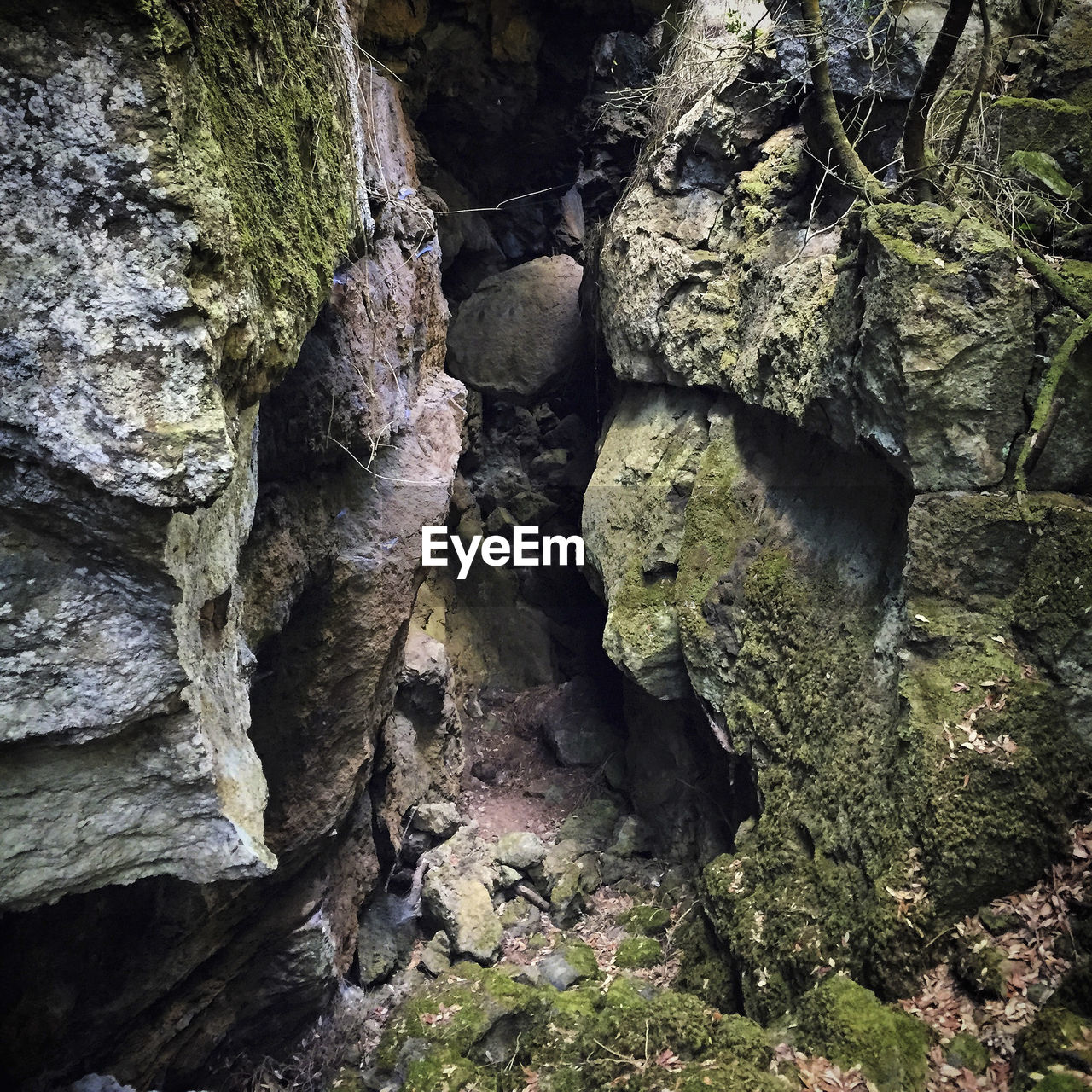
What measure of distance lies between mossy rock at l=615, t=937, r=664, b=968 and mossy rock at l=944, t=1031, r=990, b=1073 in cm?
242

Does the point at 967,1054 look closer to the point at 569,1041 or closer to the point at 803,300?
the point at 569,1041

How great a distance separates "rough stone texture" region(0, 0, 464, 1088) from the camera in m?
1.98

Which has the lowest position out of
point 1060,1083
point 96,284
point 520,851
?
point 520,851

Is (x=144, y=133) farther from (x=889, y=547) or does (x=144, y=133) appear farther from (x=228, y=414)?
(x=889, y=547)

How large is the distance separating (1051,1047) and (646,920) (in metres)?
3.18

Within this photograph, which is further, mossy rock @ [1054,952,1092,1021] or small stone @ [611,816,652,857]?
small stone @ [611,816,652,857]

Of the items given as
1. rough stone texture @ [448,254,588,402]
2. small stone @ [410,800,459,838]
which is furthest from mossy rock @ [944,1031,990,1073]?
rough stone texture @ [448,254,588,402]

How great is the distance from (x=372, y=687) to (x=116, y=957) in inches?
75.7

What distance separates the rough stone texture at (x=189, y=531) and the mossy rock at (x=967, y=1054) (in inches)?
119

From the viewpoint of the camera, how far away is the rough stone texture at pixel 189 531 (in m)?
1.98

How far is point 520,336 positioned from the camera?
9164 mm

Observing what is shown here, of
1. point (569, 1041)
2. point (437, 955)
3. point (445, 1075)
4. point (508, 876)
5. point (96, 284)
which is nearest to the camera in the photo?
point (96, 284)

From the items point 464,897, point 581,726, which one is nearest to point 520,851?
point 464,897

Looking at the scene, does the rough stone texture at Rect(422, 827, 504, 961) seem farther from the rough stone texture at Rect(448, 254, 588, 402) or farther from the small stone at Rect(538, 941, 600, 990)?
the rough stone texture at Rect(448, 254, 588, 402)
